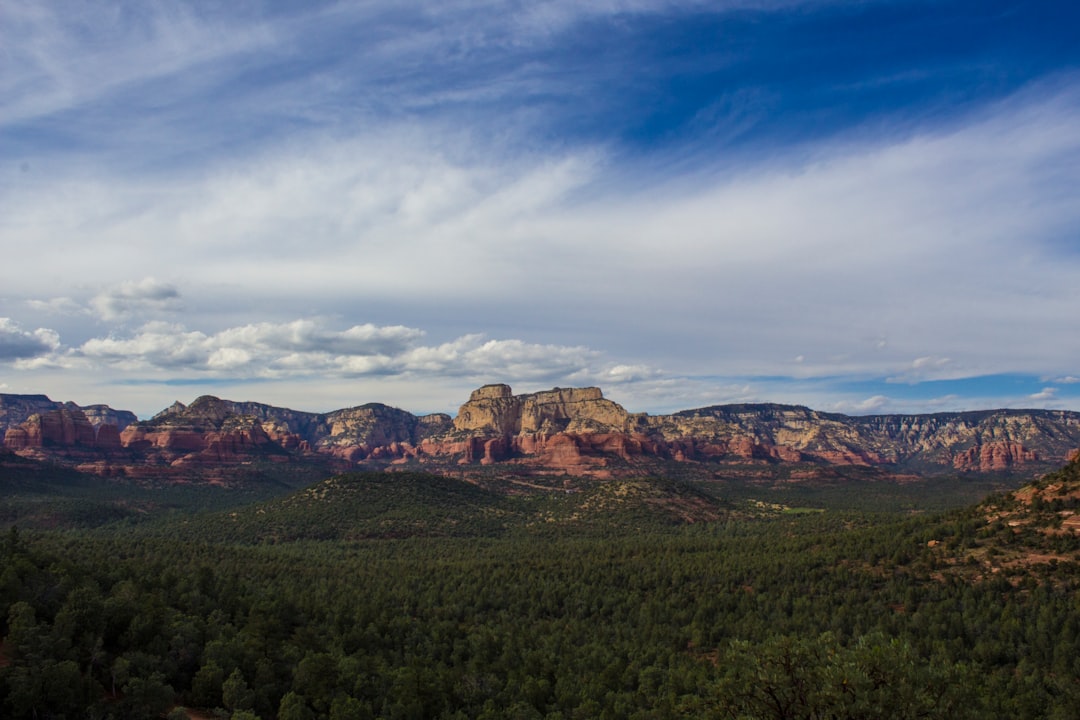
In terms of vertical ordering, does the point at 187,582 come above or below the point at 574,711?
above

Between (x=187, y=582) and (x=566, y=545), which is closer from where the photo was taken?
(x=187, y=582)

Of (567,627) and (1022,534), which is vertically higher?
(1022,534)

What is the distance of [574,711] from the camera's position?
1854 inches

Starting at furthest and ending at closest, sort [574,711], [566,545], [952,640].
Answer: [566,545], [952,640], [574,711]

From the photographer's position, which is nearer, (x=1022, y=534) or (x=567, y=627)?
(x=1022, y=534)

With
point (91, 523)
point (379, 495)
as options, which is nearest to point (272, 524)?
point (379, 495)

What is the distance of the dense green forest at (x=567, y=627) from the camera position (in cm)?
3294

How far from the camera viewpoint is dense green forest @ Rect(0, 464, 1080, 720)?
1297 inches

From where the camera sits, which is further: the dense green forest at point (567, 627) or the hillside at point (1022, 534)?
the hillside at point (1022, 534)

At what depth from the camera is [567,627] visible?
232ft

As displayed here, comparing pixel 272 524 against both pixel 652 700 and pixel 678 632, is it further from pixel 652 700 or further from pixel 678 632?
pixel 652 700

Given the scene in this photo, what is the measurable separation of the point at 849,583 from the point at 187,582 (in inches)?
2794

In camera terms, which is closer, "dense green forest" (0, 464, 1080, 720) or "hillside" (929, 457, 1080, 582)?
"dense green forest" (0, 464, 1080, 720)

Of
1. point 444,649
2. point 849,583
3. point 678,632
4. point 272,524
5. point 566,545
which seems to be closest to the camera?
point 444,649
